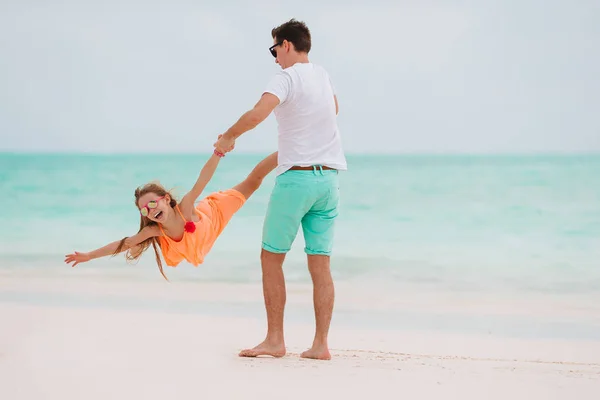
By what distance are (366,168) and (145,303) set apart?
15.2 metres

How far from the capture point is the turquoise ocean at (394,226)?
690 cm

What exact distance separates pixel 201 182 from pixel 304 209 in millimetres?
430

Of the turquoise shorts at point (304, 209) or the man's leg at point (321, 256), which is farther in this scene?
the man's leg at point (321, 256)

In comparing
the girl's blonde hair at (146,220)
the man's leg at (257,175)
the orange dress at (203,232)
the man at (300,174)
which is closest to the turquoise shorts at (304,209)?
the man at (300,174)

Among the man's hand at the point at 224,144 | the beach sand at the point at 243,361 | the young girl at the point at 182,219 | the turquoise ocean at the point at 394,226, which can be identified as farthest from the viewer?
the turquoise ocean at the point at 394,226

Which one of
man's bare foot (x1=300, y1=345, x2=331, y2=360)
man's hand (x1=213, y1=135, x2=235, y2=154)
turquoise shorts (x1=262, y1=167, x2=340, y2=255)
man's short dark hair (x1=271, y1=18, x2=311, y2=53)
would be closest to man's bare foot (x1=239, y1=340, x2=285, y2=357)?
man's bare foot (x1=300, y1=345, x2=331, y2=360)

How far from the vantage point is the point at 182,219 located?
3.45 metres

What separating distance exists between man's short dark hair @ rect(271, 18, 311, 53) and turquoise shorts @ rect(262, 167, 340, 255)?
499 millimetres

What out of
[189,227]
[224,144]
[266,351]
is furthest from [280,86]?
[266,351]

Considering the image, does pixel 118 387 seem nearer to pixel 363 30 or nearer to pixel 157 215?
pixel 157 215

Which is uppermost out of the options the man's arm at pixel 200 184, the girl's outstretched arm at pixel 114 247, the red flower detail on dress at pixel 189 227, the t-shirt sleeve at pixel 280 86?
the t-shirt sleeve at pixel 280 86

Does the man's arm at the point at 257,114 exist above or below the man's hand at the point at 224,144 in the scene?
above

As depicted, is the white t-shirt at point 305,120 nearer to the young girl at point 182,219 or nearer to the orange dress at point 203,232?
the young girl at point 182,219

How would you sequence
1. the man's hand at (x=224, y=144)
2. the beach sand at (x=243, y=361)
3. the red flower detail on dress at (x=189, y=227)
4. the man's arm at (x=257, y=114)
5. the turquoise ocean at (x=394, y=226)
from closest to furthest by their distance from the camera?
the beach sand at (x=243, y=361) → the man's arm at (x=257, y=114) → the man's hand at (x=224, y=144) → the red flower detail on dress at (x=189, y=227) → the turquoise ocean at (x=394, y=226)
